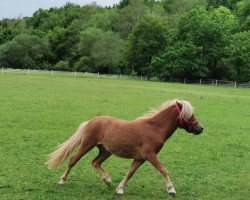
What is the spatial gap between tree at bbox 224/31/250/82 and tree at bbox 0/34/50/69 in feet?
155

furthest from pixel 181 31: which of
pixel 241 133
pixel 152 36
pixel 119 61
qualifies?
pixel 241 133

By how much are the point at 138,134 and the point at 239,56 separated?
6719cm

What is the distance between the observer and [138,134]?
871 cm

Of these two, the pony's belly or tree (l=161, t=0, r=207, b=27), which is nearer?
the pony's belly

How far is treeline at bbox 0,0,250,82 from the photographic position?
7669 cm

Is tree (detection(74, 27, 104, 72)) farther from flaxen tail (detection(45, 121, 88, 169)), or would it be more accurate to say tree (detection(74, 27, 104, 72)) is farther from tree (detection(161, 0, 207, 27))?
flaxen tail (detection(45, 121, 88, 169))

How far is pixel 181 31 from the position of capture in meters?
82.6

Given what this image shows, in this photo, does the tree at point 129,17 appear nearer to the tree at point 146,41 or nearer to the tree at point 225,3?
the tree at point 146,41

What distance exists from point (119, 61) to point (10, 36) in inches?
1716

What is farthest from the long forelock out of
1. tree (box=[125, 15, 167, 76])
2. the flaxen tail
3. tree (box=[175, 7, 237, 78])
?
tree (box=[125, 15, 167, 76])

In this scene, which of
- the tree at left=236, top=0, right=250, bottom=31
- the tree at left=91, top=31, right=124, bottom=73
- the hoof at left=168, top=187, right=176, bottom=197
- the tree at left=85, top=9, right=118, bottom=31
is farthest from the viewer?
the tree at left=85, top=9, right=118, bottom=31

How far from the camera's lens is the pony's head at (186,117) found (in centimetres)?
877

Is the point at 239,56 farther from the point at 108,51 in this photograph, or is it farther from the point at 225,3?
the point at 225,3

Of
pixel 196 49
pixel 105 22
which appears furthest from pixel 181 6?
pixel 196 49
